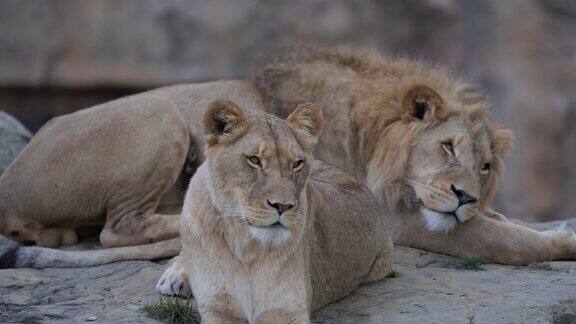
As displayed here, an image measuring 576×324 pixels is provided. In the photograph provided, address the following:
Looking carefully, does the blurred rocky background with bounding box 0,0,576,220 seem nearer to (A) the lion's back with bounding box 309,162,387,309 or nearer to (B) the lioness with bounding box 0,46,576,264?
(B) the lioness with bounding box 0,46,576,264

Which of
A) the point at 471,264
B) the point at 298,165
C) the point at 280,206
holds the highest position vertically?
the point at 298,165

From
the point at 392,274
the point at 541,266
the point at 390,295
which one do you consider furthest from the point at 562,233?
the point at 390,295

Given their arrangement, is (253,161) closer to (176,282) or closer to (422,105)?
(176,282)

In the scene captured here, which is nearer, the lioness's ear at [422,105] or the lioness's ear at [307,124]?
the lioness's ear at [307,124]

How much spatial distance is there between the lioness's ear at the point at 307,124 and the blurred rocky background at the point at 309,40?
25.0 feet

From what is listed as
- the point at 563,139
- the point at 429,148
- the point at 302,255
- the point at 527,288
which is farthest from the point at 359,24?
the point at 302,255

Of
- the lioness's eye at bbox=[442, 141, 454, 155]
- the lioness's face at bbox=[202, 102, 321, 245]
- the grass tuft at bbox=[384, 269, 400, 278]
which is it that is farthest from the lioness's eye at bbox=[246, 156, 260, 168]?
the lioness's eye at bbox=[442, 141, 454, 155]

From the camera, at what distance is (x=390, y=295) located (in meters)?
5.65

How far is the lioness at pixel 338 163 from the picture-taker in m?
6.63

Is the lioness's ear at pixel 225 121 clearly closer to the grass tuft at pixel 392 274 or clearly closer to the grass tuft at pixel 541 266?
the grass tuft at pixel 392 274

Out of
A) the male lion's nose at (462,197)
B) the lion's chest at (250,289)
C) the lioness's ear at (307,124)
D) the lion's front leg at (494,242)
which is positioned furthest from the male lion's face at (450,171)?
A: the lion's chest at (250,289)

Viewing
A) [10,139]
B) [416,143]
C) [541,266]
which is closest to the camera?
[541,266]

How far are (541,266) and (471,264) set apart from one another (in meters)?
0.41

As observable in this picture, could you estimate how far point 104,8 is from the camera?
12.6 metres
